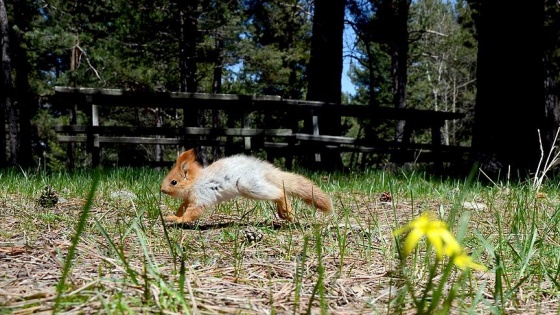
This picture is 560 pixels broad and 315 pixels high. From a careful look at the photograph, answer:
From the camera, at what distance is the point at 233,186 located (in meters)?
2.69

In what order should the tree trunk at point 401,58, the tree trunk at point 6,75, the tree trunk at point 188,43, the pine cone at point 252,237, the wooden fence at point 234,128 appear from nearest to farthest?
1. the pine cone at point 252,237
2. the wooden fence at point 234,128
3. the tree trunk at point 6,75
4. the tree trunk at point 401,58
5. the tree trunk at point 188,43

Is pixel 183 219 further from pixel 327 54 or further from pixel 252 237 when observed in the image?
pixel 327 54

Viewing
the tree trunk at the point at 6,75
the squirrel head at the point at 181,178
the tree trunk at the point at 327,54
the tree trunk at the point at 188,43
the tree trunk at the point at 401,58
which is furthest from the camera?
the tree trunk at the point at 188,43

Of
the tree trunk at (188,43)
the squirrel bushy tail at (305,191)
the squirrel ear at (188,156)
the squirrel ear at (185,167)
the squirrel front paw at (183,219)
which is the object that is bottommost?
the squirrel front paw at (183,219)

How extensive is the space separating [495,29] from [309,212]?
4306 mm

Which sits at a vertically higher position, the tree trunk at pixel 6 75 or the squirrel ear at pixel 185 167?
the tree trunk at pixel 6 75

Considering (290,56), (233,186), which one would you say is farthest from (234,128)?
(290,56)

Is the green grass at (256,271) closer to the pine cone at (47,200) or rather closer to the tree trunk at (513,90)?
the pine cone at (47,200)

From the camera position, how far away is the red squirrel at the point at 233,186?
2604 mm

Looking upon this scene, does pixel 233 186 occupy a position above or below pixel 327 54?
below

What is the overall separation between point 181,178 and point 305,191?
710mm

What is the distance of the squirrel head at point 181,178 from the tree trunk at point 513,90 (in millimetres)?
4159

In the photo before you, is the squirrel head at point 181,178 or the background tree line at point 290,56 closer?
the squirrel head at point 181,178

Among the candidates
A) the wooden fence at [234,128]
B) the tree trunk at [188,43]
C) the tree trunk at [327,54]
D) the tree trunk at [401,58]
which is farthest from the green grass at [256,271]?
the tree trunk at [188,43]
